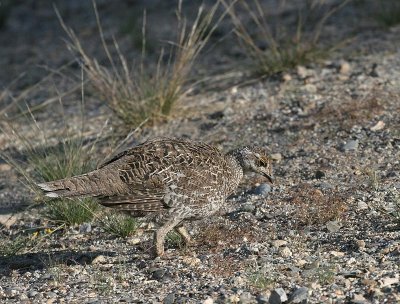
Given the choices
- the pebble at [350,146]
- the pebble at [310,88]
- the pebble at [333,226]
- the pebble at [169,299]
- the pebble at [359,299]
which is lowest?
the pebble at [310,88]

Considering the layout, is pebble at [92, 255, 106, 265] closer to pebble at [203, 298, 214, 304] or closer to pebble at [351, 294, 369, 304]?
pebble at [203, 298, 214, 304]

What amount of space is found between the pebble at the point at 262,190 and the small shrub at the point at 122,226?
1.22 meters

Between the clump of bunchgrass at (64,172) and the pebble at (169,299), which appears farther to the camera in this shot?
the clump of bunchgrass at (64,172)

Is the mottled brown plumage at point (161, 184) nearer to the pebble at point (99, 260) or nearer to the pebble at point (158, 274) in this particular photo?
the pebble at point (158, 274)

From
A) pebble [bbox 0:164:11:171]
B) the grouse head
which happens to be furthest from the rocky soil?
the grouse head

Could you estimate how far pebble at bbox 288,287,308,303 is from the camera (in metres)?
6.01

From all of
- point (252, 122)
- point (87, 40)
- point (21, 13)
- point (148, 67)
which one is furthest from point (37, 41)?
point (252, 122)

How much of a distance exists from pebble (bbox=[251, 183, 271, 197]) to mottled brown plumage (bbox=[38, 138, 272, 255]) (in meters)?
0.87

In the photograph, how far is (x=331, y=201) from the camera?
779 centimetres

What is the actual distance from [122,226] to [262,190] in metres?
1.44

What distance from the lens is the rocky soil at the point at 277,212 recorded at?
256 inches

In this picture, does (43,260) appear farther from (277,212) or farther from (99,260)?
(277,212)

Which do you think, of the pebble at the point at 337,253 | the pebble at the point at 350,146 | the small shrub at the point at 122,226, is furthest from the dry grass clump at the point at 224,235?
the pebble at the point at 350,146

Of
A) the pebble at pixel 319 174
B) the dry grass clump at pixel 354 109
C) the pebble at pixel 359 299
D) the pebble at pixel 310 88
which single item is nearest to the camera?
the pebble at pixel 359 299
